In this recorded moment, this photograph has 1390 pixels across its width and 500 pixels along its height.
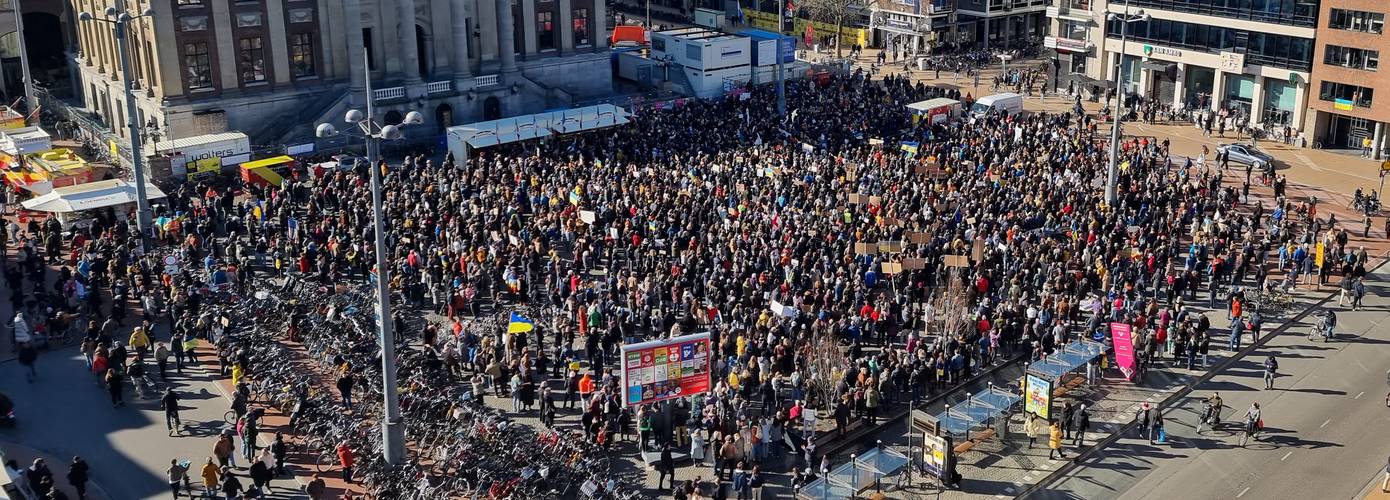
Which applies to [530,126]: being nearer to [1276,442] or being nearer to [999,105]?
[999,105]

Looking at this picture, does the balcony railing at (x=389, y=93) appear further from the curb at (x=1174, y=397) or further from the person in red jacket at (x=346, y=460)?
the curb at (x=1174, y=397)

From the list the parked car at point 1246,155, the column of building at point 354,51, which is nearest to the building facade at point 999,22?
the parked car at point 1246,155

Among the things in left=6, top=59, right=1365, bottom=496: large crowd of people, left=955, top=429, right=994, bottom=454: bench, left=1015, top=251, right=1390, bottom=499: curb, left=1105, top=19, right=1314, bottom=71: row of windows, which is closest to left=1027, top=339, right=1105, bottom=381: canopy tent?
left=6, top=59, right=1365, bottom=496: large crowd of people

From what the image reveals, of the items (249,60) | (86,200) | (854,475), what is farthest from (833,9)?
(854,475)

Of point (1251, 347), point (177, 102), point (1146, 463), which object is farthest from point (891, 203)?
point (177, 102)

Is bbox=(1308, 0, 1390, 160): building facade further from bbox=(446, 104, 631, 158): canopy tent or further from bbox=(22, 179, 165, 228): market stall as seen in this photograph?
bbox=(22, 179, 165, 228): market stall

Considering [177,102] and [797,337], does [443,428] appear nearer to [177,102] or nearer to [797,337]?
[797,337]

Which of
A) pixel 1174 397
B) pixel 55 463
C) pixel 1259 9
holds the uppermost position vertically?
pixel 1259 9

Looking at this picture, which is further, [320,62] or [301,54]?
[320,62]
